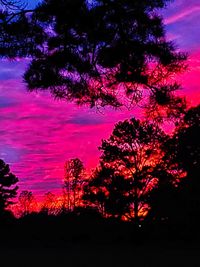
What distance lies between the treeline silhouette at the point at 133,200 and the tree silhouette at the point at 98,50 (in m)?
26.8

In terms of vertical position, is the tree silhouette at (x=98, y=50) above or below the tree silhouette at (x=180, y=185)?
below

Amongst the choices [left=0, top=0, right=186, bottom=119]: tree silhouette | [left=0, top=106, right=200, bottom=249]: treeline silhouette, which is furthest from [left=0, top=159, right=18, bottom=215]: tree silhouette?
[left=0, top=0, right=186, bottom=119]: tree silhouette

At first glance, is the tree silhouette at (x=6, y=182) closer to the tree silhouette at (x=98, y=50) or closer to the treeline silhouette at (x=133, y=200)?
the treeline silhouette at (x=133, y=200)

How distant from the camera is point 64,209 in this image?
40.3m

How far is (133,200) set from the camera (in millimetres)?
45750

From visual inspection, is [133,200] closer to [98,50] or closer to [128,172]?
[128,172]

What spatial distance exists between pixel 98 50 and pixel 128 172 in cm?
3938

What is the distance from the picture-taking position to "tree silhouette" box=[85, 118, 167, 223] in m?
45.6

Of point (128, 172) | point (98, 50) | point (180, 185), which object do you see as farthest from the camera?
point (128, 172)

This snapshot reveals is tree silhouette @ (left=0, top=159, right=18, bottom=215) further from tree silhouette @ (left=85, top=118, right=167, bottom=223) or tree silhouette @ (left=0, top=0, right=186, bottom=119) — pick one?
tree silhouette @ (left=0, top=0, right=186, bottom=119)

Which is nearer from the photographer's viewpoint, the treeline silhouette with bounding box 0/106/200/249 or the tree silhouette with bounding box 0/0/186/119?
the tree silhouette with bounding box 0/0/186/119

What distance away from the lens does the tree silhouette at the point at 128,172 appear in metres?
45.6

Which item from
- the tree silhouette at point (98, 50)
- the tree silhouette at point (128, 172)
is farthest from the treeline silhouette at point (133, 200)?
the tree silhouette at point (98, 50)

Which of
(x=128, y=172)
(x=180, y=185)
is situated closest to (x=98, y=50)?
(x=180, y=185)
